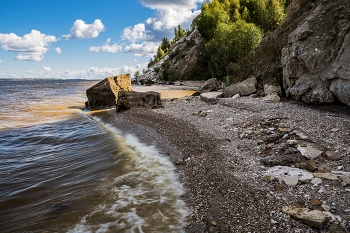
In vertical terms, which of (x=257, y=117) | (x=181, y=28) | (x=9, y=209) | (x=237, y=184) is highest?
(x=181, y=28)

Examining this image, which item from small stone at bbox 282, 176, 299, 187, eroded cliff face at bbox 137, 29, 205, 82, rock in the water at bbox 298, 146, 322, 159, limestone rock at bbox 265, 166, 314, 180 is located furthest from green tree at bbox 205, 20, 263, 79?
small stone at bbox 282, 176, 299, 187

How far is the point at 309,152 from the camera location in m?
7.11

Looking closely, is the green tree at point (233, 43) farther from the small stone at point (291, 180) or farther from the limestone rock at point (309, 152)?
the small stone at point (291, 180)

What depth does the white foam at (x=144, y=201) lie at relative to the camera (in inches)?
204

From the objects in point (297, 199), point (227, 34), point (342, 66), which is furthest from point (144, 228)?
point (227, 34)

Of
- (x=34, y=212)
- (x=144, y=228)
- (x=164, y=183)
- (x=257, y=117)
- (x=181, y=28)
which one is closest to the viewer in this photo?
(x=144, y=228)

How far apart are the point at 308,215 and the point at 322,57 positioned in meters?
9.63

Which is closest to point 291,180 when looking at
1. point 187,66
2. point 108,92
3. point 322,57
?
point 322,57

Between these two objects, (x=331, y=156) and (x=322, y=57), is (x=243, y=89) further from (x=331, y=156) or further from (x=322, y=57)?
(x=331, y=156)

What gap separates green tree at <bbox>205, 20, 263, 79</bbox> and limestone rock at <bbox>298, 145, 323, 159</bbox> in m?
29.2

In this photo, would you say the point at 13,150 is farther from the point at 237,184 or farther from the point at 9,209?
the point at 237,184

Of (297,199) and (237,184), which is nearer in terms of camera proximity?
(297,199)

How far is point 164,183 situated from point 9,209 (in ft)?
12.9

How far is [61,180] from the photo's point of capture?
768 cm
